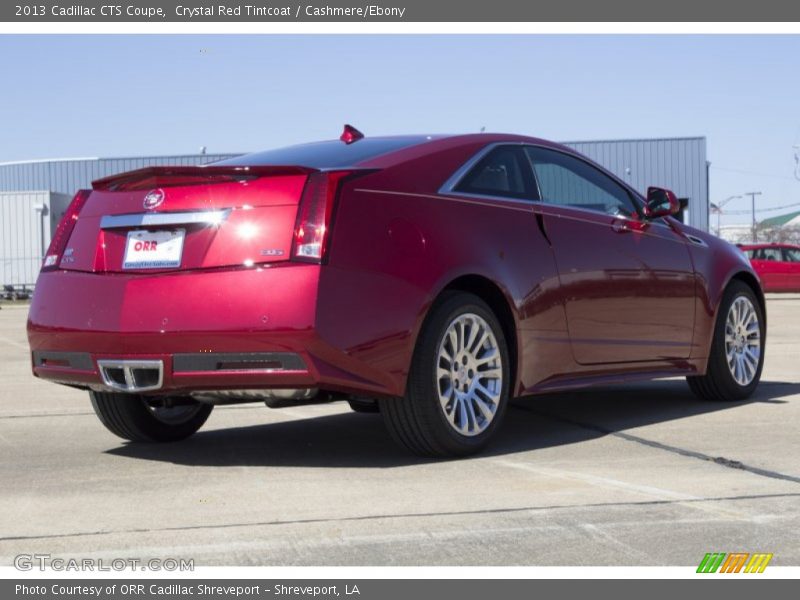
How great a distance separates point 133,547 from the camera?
4.11 metres

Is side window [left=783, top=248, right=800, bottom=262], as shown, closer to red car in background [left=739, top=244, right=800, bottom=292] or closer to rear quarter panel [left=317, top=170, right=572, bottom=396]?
red car in background [left=739, top=244, right=800, bottom=292]

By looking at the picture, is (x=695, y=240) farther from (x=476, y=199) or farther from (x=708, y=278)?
(x=476, y=199)

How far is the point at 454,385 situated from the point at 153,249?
4.76 feet

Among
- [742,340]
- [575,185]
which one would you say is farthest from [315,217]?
[742,340]

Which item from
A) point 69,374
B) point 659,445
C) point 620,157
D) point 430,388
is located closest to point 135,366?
point 69,374

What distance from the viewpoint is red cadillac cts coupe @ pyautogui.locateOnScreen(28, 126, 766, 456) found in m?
5.34

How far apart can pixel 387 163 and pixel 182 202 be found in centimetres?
92

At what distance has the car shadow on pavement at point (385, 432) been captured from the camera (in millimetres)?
6070

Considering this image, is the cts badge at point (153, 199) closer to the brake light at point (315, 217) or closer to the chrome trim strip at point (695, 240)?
the brake light at point (315, 217)

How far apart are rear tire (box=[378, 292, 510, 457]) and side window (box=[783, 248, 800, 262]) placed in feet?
87.5

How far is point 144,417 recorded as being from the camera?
6527 mm

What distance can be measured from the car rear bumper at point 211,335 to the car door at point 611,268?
5.19 ft

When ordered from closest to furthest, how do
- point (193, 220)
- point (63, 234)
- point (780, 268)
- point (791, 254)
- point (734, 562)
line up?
point (734, 562) → point (193, 220) → point (63, 234) → point (780, 268) → point (791, 254)

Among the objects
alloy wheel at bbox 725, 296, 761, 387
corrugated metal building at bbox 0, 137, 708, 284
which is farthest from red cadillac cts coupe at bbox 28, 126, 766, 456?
corrugated metal building at bbox 0, 137, 708, 284
